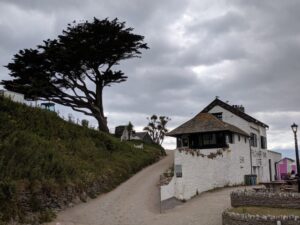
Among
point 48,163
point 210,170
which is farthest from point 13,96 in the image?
point 210,170

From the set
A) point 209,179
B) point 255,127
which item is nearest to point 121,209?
point 209,179

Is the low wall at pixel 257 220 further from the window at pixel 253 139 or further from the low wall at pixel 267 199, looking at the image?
the window at pixel 253 139

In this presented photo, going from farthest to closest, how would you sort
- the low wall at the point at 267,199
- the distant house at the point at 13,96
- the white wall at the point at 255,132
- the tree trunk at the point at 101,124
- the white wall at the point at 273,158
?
the white wall at the point at 273,158, the tree trunk at the point at 101,124, the white wall at the point at 255,132, the distant house at the point at 13,96, the low wall at the point at 267,199

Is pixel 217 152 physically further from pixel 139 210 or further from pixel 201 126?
pixel 139 210

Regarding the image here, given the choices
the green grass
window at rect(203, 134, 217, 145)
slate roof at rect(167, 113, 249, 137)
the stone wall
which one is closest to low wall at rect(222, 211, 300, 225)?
the green grass

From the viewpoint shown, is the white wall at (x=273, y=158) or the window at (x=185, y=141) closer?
the window at (x=185, y=141)

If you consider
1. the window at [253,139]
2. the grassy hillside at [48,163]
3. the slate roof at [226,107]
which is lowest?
the grassy hillside at [48,163]

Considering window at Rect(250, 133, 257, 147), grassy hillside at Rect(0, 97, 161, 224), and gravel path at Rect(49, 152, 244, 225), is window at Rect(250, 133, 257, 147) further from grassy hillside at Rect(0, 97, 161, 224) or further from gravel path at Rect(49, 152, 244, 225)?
gravel path at Rect(49, 152, 244, 225)

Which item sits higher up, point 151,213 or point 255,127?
point 255,127

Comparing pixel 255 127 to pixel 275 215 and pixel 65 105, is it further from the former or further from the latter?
pixel 275 215

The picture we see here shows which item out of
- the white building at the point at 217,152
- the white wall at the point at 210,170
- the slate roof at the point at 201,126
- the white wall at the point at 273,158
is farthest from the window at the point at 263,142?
the slate roof at the point at 201,126

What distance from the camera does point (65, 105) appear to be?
4381 cm

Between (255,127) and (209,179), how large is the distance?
17.4m

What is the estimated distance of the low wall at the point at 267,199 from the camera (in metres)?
18.6
